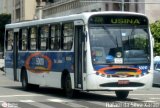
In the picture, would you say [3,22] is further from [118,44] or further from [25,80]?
[118,44]

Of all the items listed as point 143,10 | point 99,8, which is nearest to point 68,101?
point 143,10

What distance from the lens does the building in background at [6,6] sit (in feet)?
484

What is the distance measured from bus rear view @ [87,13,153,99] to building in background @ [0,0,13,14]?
125624 millimetres

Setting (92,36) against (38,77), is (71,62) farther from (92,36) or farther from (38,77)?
(38,77)

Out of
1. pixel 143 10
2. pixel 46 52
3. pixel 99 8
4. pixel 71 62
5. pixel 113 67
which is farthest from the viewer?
pixel 99 8

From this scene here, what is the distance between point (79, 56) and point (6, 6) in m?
133

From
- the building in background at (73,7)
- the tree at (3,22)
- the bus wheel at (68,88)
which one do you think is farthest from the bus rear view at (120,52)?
the tree at (3,22)

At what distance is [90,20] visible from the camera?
68.8ft

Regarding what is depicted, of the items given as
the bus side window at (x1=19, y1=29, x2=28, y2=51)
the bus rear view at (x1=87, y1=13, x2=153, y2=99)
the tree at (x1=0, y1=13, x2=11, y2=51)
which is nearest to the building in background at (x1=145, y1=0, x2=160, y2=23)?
the bus side window at (x1=19, y1=29, x2=28, y2=51)

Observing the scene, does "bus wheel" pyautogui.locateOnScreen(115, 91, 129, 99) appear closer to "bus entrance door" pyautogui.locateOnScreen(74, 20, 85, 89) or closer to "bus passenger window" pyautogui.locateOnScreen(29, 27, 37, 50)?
"bus entrance door" pyautogui.locateOnScreen(74, 20, 85, 89)

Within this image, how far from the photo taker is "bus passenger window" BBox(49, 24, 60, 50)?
76.7ft

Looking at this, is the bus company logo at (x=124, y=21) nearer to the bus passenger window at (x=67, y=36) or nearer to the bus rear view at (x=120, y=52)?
the bus rear view at (x=120, y=52)

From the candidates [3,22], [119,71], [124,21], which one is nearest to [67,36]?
[124,21]

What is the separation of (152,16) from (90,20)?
174 feet
